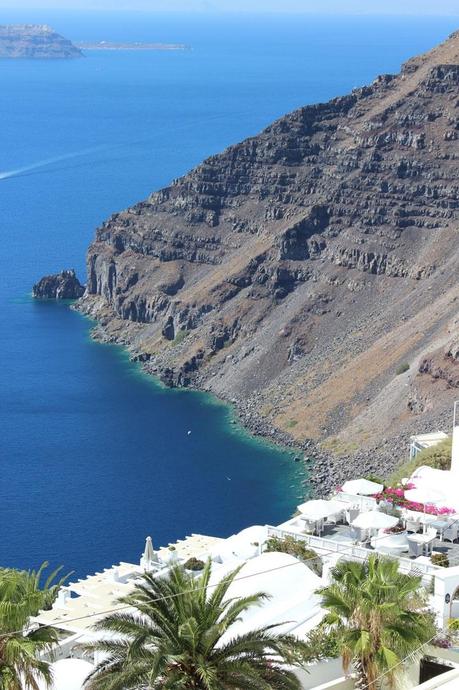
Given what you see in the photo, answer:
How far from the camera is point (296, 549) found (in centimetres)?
6009

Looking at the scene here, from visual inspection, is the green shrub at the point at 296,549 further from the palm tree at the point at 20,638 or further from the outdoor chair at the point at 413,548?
the palm tree at the point at 20,638

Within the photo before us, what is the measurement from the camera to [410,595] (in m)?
50.3

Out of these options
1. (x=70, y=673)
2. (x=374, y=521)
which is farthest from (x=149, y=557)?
(x=70, y=673)

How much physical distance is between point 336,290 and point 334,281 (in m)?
1.48

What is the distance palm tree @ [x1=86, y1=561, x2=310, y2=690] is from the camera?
39594 millimetres

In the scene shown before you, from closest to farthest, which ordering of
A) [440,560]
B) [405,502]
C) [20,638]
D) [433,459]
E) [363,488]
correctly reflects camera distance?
[20,638] → [440,560] → [405,502] → [363,488] → [433,459]

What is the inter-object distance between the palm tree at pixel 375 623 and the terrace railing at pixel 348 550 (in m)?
9.88

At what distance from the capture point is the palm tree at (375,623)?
4338 centimetres

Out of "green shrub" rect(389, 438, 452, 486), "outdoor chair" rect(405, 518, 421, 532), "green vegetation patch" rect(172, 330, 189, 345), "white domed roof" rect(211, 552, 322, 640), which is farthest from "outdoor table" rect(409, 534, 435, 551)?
"green vegetation patch" rect(172, 330, 189, 345)

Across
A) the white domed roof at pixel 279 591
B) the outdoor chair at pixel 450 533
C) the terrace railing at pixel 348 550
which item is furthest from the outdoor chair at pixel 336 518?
the white domed roof at pixel 279 591

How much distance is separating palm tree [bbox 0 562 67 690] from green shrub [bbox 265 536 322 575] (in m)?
15.5

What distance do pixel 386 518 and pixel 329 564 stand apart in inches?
171

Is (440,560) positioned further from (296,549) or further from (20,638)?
(20,638)

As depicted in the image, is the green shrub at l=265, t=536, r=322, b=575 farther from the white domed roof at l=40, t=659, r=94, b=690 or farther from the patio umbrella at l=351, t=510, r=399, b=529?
the white domed roof at l=40, t=659, r=94, b=690
